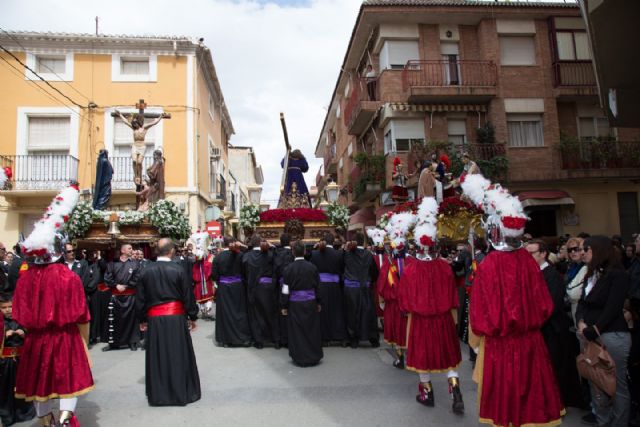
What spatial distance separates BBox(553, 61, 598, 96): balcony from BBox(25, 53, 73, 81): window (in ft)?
63.2

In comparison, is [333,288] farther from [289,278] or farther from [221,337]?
[221,337]

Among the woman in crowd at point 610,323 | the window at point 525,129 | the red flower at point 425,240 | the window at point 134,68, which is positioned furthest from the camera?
the window at point 134,68

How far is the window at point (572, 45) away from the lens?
18.4m

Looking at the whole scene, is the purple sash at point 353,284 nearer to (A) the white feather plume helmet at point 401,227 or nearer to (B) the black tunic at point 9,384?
(A) the white feather plume helmet at point 401,227

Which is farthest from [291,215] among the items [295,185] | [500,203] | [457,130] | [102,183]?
[457,130]

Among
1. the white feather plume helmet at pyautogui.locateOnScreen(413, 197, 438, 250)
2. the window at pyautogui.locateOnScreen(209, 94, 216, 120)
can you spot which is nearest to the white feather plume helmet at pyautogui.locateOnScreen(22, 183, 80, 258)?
the white feather plume helmet at pyautogui.locateOnScreen(413, 197, 438, 250)

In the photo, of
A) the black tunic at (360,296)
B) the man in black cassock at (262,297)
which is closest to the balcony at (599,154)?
the black tunic at (360,296)

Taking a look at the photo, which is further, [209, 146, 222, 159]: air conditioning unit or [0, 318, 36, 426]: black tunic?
[209, 146, 222, 159]: air conditioning unit

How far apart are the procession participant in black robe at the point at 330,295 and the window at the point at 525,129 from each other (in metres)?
12.0

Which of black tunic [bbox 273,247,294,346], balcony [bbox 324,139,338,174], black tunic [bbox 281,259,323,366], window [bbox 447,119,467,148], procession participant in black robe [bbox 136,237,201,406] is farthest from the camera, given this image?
balcony [bbox 324,139,338,174]

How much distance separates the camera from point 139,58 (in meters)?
19.5

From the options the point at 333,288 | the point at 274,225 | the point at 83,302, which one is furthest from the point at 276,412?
the point at 274,225

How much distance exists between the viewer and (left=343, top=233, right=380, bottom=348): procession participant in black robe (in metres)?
8.81

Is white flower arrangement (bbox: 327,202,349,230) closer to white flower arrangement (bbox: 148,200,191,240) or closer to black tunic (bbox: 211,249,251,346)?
black tunic (bbox: 211,249,251,346)
